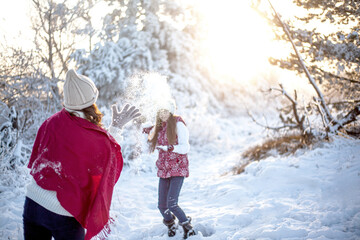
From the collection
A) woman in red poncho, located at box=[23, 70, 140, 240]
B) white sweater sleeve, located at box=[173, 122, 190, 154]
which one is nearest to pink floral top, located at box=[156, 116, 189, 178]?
white sweater sleeve, located at box=[173, 122, 190, 154]

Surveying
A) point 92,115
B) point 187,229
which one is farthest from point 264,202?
point 92,115

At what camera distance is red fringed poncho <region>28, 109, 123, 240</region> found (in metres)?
1.72

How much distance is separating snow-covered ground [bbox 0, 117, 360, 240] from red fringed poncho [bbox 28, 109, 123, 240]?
6.59 feet

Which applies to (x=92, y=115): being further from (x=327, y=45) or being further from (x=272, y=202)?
(x=327, y=45)

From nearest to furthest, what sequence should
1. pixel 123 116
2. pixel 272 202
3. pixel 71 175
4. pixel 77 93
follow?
1. pixel 71 175
2. pixel 77 93
3. pixel 123 116
4. pixel 272 202

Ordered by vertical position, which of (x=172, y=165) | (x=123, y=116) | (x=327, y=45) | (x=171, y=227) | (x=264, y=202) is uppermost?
(x=327, y=45)

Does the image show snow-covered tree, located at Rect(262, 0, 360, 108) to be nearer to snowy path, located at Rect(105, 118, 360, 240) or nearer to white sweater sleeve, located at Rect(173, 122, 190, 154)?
snowy path, located at Rect(105, 118, 360, 240)

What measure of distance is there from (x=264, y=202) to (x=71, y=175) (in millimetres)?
3563

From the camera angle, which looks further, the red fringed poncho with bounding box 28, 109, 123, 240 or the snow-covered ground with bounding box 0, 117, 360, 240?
the snow-covered ground with bounding box 0, 117, 360, 240

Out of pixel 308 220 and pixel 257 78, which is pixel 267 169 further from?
pixel 257 78

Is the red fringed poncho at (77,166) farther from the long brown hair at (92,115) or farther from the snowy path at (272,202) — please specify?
the snowy path at (272,202)

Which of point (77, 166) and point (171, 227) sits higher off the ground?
point (77, 166)

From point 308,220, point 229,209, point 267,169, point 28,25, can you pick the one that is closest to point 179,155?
point 229,209

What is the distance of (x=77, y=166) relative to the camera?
1.75 meters
